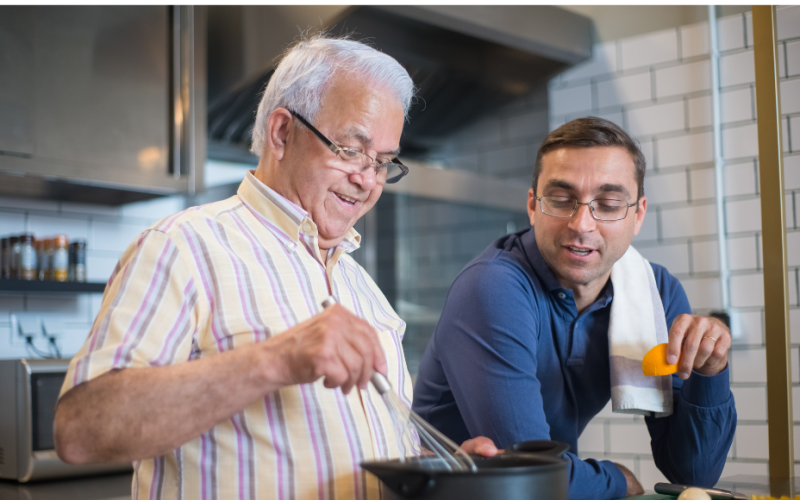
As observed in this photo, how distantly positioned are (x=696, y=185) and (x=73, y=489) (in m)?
1.99

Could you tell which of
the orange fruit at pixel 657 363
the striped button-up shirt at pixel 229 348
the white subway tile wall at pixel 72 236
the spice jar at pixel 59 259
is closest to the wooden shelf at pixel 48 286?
the spice jar at pixel 59 259

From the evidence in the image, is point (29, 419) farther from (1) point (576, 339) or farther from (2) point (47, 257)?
(1) point (576, 339)

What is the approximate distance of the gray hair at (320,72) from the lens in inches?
39.4

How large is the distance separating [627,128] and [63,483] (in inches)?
79.6

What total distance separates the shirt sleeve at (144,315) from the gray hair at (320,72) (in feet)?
0.99

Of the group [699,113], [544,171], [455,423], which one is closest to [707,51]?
[699,113]

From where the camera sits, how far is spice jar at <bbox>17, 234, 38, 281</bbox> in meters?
2.02

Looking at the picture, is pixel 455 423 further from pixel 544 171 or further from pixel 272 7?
pixel 272 7

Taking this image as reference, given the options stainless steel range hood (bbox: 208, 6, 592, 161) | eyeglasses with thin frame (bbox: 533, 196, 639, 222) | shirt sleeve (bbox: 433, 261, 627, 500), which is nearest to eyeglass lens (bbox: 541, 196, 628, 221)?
eyeglasses with thin frame (bbox: 533, 196, 639, 222)

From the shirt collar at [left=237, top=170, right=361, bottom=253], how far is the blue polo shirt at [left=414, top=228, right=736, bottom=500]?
1.29 ft

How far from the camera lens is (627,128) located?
2.50 meters

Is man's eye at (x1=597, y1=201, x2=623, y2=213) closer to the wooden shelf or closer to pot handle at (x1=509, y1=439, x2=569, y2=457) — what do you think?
pot handle at (x1=509, y1=439, x2=569, y2=457)

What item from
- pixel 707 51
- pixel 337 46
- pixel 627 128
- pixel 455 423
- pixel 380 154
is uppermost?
pixel 707 51

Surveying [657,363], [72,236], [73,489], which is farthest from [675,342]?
[72,236]
